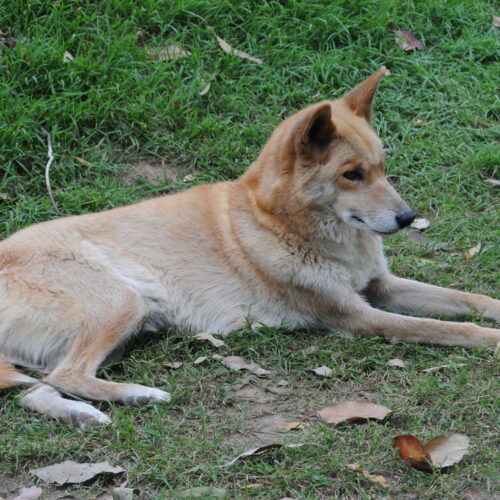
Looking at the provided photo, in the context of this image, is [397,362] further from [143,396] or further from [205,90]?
[205,90]

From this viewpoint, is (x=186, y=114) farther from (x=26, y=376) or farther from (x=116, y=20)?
(x=26, y=376)

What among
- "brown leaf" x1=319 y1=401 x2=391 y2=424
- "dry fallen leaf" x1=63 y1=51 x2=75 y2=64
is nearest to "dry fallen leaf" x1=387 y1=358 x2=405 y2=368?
"brown leaf" x1=319 y1=401 x2=391 y2=424

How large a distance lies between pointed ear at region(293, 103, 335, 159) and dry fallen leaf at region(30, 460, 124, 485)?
2029mm

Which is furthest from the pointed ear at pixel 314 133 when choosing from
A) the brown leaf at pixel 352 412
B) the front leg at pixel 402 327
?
the brown leaf at pixel 352 412

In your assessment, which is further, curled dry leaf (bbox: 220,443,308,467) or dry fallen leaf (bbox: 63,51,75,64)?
dry fallen leaf (bbox: 63,51,75,64)

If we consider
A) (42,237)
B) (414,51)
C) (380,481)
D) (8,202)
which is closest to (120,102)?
(8,202)

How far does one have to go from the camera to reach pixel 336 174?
4480 mm

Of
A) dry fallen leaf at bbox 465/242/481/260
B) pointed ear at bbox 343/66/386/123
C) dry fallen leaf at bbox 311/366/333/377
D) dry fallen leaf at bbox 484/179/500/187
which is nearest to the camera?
dry fallen leaf at bbox 311/366/333/377

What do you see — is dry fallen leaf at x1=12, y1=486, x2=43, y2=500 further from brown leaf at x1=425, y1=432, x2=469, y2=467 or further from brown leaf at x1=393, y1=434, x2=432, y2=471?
brown leaf at x1=425, y1=432, x2=469, y2=467

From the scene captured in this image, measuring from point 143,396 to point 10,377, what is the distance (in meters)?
0.69

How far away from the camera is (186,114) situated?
22.2 feet

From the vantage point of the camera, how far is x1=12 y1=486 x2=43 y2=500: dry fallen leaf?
3.23 m

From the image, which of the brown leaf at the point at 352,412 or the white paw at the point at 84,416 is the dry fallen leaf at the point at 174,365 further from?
the brown leaf at the point at 352,412

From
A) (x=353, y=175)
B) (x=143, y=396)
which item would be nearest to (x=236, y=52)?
(x=353, y=175)
